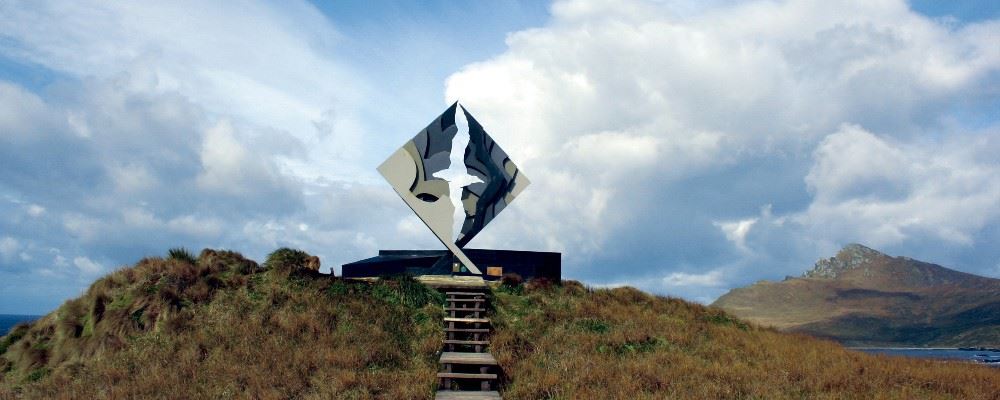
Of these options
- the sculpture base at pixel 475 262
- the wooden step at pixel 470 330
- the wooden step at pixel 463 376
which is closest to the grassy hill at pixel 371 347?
the wooden step at pixel 463 376

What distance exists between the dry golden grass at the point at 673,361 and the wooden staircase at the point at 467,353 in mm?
436

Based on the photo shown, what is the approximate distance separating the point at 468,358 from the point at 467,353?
1290 millimetres

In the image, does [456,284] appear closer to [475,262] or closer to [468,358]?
[475,262]

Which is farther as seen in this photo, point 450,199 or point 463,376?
point 450,199

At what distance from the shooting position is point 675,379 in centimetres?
1393

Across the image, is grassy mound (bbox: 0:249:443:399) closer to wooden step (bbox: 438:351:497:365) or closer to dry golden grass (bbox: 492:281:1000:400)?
wooden step (bbox: 438:351:497:365)

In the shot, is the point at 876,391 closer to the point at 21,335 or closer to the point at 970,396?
the point at 970,396

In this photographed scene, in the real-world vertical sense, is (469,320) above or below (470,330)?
above

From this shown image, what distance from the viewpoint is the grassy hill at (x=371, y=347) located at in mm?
13836

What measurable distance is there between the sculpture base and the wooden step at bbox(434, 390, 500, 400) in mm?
14374

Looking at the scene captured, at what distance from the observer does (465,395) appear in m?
12.8

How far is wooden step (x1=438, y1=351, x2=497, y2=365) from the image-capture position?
14.2m

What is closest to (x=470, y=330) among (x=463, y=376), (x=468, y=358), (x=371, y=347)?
(x=371, y=347)

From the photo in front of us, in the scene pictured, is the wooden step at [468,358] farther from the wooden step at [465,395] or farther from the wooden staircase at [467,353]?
the wooden step at [465,395]
